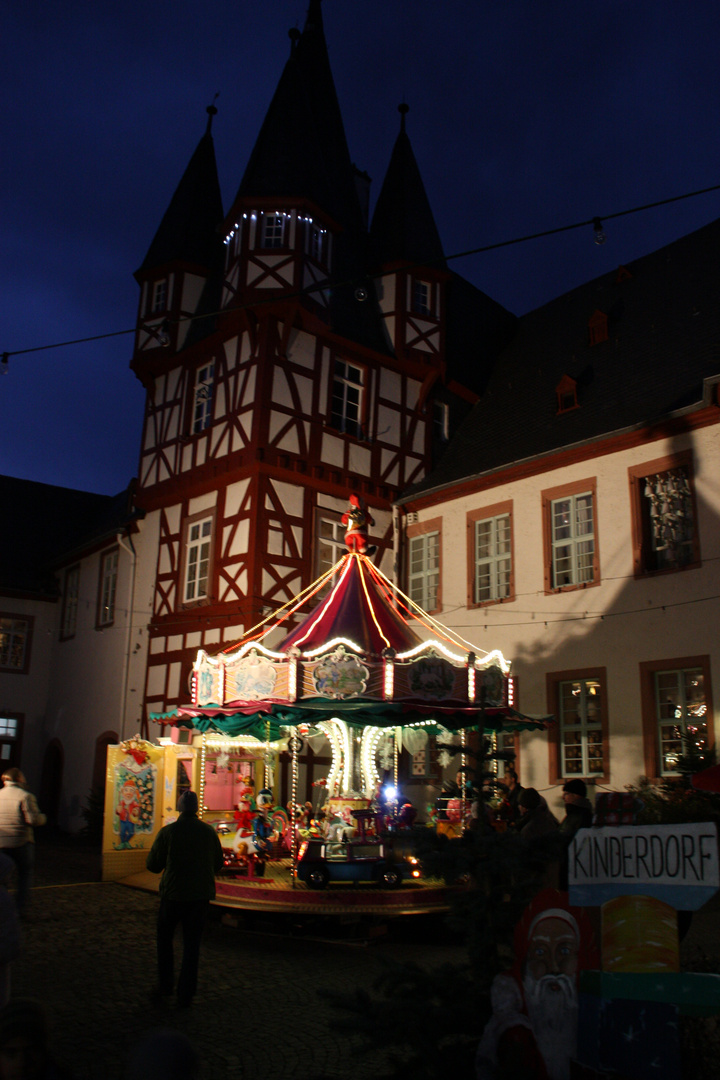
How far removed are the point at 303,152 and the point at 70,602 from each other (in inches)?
517

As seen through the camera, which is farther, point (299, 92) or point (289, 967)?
point (299, 92)

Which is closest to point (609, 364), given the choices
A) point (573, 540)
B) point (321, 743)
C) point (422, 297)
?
point (573, 540)

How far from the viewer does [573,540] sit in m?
16.1

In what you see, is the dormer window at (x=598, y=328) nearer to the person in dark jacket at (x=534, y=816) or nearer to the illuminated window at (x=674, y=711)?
the illuminated window at (x=674, y=711)

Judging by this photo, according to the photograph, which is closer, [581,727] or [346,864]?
[346,864]

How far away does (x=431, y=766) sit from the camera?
59.2 feet

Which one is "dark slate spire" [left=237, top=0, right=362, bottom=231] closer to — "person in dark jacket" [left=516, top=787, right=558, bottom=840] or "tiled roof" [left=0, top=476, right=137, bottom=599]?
"tiled roof" [left=0, top=476, right=137, bottom=599]

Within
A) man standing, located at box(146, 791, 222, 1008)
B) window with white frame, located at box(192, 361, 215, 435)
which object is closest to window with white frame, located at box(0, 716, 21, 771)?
window with white frame, located at box(192, 361, 215, 435)

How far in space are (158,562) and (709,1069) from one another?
55.4ft

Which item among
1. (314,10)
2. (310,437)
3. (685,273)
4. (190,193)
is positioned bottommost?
(310,437)

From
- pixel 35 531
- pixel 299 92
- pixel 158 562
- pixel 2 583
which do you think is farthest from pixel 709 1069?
pixel 35 531

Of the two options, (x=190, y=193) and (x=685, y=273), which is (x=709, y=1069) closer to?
(x=685, y=273)

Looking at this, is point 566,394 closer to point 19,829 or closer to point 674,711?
point 674,711

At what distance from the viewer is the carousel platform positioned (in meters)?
9.96
